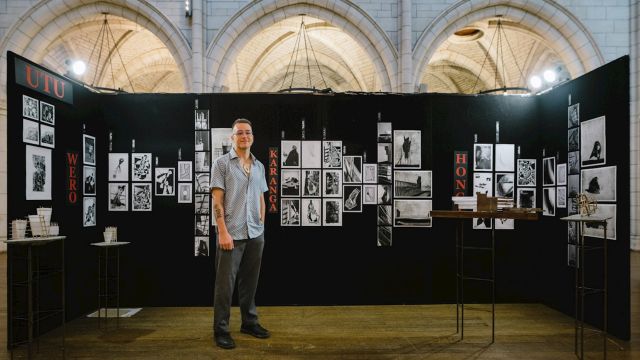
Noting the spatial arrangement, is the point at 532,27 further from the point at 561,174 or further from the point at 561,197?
the point at 561,197

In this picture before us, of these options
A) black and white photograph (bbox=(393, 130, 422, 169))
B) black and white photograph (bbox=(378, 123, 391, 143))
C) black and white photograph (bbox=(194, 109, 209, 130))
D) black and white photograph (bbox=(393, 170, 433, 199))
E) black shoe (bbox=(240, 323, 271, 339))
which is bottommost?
black shoe (bbox=(240, 323, 271, 339))

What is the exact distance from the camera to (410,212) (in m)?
4.89

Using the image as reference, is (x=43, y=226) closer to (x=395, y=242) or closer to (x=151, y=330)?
(x=151, y=330)

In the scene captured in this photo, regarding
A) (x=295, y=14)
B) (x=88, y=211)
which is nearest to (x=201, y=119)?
(x=88, y=211)

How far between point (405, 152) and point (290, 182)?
1495 mm

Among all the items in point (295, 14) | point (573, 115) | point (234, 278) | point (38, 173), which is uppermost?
point (295, 14)

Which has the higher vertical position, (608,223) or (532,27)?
(532,27)

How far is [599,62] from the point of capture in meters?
8.73

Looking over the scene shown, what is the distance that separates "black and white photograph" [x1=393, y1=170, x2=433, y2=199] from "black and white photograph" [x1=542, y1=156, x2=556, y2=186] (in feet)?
4.63

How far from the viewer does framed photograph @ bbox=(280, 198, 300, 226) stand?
191 inches

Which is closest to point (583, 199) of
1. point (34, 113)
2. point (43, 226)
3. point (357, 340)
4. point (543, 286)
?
point (543, 286)

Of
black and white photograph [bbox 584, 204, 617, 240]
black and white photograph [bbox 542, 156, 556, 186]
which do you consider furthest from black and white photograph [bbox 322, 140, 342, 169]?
black and white photograph [bbox 584, 204, 617, 240]

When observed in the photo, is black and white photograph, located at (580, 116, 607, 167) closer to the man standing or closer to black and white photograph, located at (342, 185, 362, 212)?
black and white photograph, located at (342, 185, 362, 212)

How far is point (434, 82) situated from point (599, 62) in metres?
10.3
